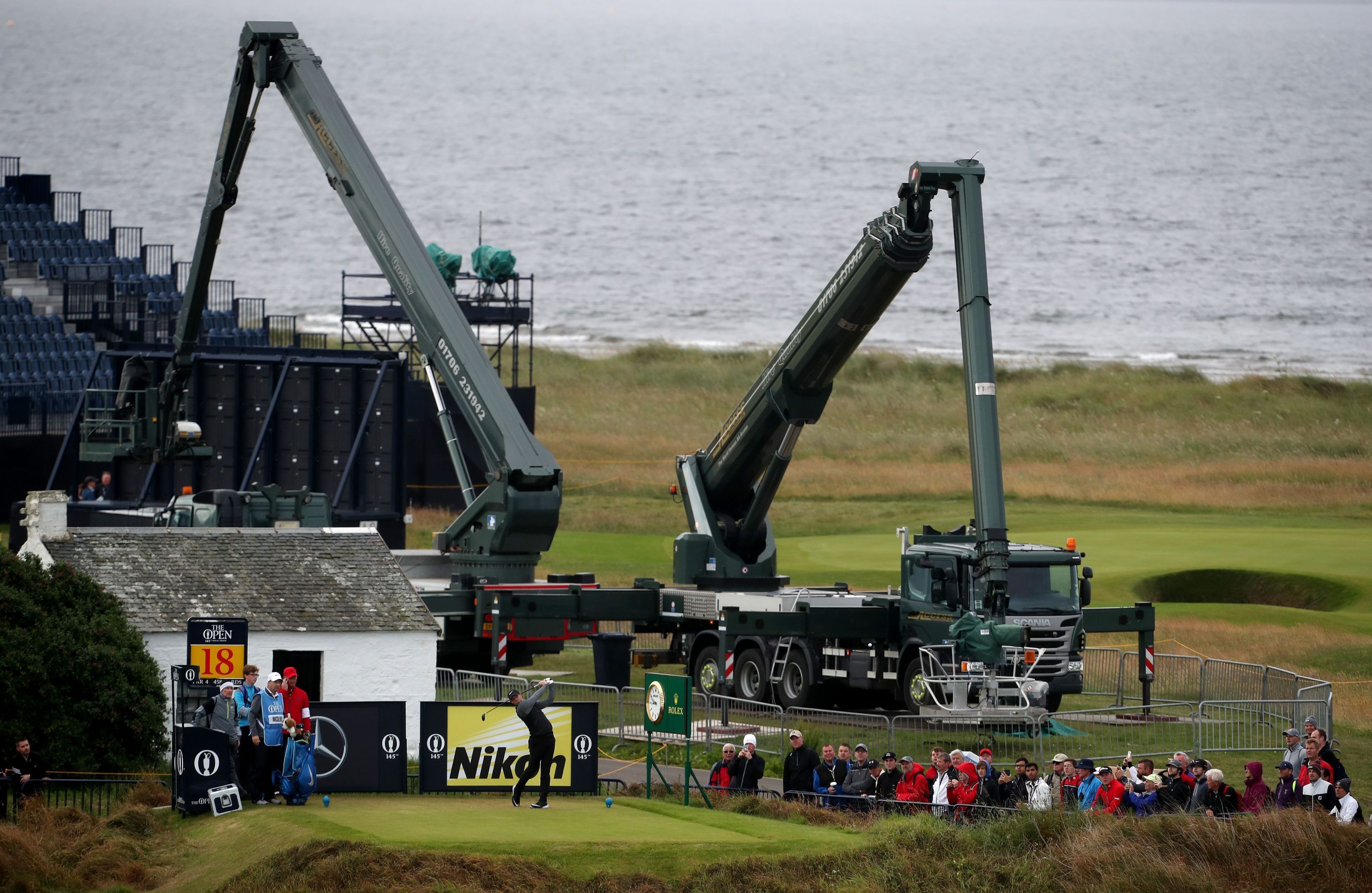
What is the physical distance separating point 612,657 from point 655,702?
8.40m

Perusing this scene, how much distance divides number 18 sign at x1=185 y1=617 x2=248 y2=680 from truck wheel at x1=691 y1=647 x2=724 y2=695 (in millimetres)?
9321

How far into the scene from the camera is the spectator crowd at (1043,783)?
18.0 metres

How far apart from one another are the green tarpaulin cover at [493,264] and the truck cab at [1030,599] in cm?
2994

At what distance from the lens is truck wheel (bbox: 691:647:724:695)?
95.8 feet

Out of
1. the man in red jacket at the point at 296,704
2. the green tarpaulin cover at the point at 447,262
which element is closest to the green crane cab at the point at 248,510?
the man in red jacket at the point at 296,704

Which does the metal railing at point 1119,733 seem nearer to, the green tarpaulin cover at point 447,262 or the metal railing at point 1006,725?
the metal railing at point 1006,725

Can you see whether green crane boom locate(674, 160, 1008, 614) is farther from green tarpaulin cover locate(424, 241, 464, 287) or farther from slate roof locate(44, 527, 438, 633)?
green tarpaulin cover locate(424, 241, 464, 287)

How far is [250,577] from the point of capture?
84.0 feet

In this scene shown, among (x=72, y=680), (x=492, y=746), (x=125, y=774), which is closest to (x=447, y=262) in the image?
(x=72, y=680)

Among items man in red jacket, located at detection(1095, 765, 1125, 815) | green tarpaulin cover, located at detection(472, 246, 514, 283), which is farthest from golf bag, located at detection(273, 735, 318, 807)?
green tarpaulin cover, located at detection(472, 246, 514, 283)

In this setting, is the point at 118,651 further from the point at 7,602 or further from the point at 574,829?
the point at 574,829

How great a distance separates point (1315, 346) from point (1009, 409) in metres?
46.9

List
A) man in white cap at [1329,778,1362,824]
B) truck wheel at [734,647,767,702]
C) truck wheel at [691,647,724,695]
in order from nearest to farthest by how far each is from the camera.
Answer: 1. man in white cap at [1329,778,1362,824]
2. truck wheel at [734,647,767,702]
3. truck wheel at [691,647,724,695]

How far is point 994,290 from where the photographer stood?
474 ft
